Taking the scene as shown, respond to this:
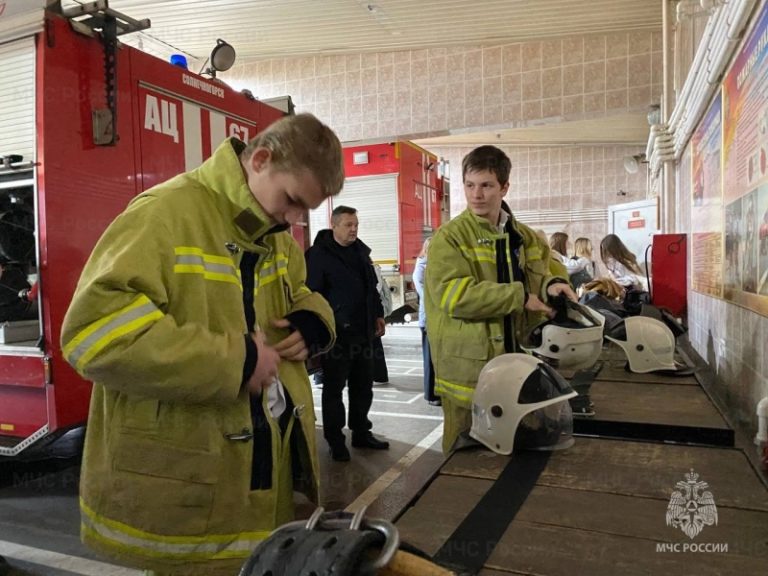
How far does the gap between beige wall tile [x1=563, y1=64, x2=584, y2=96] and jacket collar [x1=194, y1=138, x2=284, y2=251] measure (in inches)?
270

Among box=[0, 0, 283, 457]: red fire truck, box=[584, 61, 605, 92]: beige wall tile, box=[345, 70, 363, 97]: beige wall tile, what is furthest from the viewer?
box=[345, 70, 363, 97]: beige wall tile

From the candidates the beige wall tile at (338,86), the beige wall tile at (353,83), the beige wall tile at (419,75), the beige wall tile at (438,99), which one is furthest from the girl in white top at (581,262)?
the beige wall tile at (338,86)

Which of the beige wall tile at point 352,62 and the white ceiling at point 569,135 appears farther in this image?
the white ceiling at point 569,135

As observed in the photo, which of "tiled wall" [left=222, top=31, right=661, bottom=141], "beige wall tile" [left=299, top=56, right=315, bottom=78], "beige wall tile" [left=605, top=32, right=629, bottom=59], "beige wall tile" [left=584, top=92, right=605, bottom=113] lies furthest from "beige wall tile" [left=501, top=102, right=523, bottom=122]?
"beige wall tile" [left=299, top=56, right=315, bottom=78]

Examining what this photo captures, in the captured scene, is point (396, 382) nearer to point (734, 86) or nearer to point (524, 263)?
point (524, 263)

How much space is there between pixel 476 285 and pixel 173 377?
1.43m

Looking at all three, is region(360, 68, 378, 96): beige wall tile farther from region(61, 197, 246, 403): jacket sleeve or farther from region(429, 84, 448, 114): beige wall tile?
region(61, 197, 246, 403): jacket sleeve

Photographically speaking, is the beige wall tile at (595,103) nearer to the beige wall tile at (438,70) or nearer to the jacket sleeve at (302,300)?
the beige wall tile at (438,70)

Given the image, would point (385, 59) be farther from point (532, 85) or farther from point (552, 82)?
point (552, 82)

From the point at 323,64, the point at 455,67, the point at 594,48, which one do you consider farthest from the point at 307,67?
the point at 594,48

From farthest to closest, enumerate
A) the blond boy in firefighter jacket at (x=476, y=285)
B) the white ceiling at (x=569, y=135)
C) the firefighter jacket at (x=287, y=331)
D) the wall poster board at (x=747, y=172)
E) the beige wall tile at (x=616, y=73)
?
1. the white ceiling at (x=569, y=135)
2. the beige wall tile at (x=616, y=73)
3. the blond boy in firefighter jacket at (x=476, y=285)
4. the wall poster board at (x=747, y=172)
5. the firefighter jacket at (x=287, y=331)

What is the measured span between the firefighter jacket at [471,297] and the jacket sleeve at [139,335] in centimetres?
129

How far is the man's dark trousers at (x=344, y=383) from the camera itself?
438 cm

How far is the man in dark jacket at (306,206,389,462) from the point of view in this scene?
4.43 meters
